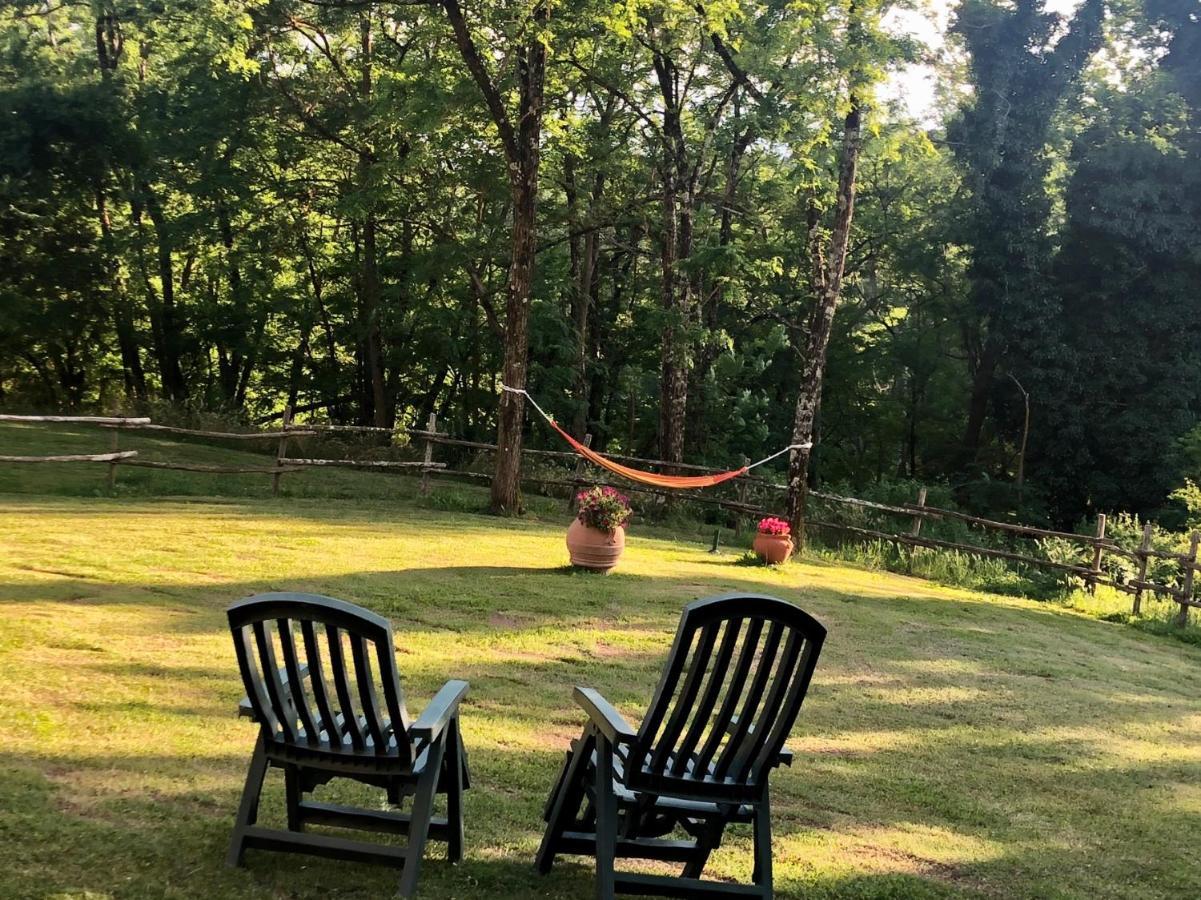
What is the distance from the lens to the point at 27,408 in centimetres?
1853

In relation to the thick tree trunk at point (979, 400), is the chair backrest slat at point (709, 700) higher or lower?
lower

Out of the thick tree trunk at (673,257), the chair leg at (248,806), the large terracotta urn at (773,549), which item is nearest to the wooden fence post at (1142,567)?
the large terracotta urn at (773,549)

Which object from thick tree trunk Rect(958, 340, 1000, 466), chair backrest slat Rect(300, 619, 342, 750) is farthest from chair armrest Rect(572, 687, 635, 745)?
thick tree trunk Rect(958, 340, 1000, 466)

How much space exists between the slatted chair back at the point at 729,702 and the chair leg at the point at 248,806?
0.90 m

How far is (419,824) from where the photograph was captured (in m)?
2.36

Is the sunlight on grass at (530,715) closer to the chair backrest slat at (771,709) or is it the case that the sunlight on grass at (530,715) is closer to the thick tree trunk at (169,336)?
the chair backrest slat at (771,709)

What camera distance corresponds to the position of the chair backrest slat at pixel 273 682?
2229mm

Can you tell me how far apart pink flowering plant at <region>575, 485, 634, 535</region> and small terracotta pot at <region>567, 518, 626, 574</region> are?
5cm

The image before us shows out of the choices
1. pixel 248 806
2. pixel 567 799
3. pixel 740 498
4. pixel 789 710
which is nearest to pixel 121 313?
pixel 740 498

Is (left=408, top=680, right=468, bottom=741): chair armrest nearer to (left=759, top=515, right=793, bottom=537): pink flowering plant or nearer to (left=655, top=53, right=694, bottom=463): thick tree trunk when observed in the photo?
(left=759, top=515, right=793, bottom=537): pink flowering plant

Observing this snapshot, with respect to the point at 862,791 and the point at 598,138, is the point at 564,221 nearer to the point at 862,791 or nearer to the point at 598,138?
the point at 598,138

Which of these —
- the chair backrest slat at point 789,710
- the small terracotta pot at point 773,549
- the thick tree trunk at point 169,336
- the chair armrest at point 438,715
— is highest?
the thick tree trunk at point 169,336

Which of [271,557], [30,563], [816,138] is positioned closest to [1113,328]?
[816,138]

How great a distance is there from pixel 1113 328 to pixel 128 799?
21.1 m
